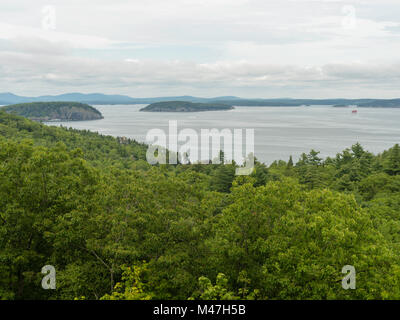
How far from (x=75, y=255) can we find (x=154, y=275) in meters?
4.44

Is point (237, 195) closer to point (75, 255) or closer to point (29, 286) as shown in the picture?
point (75, 255)

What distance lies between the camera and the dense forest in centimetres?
1526

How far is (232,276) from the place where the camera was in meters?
17.3

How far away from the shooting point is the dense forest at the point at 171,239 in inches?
601

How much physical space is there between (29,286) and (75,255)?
3.43 m

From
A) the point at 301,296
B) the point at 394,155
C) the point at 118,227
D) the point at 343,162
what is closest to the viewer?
the point at 301,296

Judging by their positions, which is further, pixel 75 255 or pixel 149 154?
pixel 149 154

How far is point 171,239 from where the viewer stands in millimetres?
17422

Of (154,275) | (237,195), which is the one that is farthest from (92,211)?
(237,195)

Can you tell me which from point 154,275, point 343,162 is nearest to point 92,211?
point 154,275

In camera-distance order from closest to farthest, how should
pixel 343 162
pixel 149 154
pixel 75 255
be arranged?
pixel 75 255, pixel 343 162, pixel 149 154

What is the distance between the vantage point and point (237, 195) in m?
18.8
